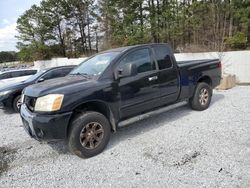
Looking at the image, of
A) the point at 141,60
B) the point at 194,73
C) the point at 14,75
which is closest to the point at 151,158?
the point at 141,60

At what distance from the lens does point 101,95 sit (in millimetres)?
4297

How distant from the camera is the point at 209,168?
11.6 feet

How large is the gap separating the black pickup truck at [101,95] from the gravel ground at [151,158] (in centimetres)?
43

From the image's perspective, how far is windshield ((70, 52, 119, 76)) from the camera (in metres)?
4.70

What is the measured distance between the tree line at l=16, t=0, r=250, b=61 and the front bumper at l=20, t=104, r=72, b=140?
44.1ft

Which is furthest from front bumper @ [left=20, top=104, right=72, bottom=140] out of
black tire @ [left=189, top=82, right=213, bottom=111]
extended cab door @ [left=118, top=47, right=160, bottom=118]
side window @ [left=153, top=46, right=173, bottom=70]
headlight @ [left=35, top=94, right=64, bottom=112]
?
black tire @ [left=189, top=82, right=213, bottom=111]

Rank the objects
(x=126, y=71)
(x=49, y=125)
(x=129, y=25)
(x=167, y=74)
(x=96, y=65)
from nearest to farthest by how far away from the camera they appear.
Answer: (x=49, y=125) < (x=126, y=71) < (x=96, y=65) < (x=167, y=74) < (x=129, y=25)

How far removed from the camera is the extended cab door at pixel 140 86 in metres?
4.62

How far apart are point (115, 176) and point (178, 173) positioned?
0.88m

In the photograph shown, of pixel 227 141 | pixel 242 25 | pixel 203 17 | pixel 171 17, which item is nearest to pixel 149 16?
pixel 171 17

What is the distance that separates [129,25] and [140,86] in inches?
931

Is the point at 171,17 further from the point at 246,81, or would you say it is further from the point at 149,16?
the point at 246,81

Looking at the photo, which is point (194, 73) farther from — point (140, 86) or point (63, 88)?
point (63, 88)

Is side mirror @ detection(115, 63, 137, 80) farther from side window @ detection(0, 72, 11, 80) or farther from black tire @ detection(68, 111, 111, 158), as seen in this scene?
side window @ detection(0, 72, 11, 80)
